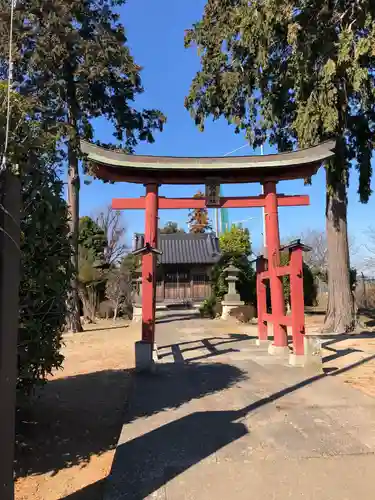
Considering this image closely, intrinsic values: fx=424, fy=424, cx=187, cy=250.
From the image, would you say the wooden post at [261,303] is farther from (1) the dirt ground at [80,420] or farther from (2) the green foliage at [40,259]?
(2) the green foliage at [40,259]

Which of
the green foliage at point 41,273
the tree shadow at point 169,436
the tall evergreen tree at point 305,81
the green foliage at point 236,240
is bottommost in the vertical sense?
the tree shadow at point 169,436

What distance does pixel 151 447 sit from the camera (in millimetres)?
3561

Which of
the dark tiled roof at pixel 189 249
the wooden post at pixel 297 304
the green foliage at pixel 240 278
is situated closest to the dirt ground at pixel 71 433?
the wooden post at pixel 297 304

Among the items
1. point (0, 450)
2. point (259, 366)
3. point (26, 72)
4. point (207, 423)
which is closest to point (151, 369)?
point (259, 366)

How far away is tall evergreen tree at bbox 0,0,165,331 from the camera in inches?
513

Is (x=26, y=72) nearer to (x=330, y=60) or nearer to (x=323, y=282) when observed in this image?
(x=330, y=60)

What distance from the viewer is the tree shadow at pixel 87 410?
12.8ft

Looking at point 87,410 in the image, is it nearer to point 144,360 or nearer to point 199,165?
point 144,360

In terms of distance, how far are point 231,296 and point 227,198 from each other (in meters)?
9.90

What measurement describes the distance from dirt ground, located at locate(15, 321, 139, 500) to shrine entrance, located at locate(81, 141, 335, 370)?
4.29ft

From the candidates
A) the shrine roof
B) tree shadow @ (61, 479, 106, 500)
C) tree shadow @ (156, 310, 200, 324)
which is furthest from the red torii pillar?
tree shadow @ (156, 310, 200, 324)

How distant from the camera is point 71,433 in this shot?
4414 millimetres

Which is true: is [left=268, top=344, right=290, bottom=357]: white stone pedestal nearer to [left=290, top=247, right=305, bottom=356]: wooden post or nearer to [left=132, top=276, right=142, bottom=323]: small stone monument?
[left=290, top=247, right=305, bottom=356]: wooden post

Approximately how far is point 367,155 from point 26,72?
10928 mm
